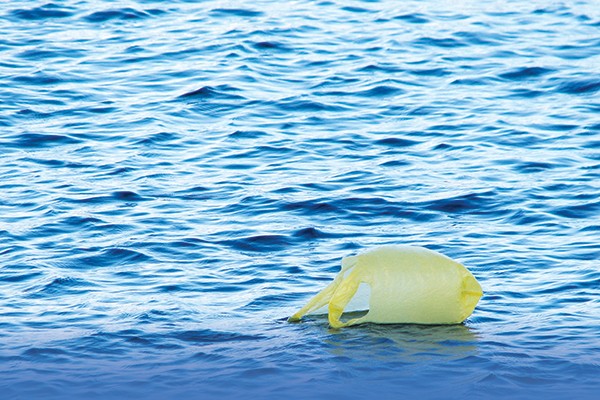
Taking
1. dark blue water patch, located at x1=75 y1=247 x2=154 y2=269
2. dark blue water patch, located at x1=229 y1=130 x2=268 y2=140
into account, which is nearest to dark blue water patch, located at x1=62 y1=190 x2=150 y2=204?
dark blue water patch, located at x1=75 y1=247 x2=154 y2=269

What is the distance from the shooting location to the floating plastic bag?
328 inches

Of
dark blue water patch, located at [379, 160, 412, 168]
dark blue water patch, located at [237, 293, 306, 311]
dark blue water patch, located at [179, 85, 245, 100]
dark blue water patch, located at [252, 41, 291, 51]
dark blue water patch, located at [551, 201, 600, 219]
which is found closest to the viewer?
dark blue water patch, located at [237, 293, 306, 311]

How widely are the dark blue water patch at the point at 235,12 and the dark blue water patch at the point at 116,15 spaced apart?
4.37 ft

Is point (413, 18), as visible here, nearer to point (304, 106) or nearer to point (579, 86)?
point (579, 86)

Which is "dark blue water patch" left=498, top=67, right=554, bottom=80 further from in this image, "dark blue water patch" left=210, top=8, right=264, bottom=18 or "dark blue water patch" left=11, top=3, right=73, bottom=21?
"dark blue water patch" left=11, top=3, right=73, bottom=21

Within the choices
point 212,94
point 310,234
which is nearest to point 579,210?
point 310,234

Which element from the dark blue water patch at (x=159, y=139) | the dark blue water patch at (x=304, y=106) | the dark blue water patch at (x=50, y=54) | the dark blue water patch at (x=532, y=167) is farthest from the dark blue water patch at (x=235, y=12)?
the dark blue water patch at (x=532, y=167)

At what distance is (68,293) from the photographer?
959 cm

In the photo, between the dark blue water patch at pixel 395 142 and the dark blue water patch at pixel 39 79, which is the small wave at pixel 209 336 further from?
the dark blue water patch at pixel 39 79

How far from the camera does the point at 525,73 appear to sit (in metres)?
17.0

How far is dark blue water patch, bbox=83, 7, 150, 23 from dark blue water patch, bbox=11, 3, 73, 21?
0.53 m

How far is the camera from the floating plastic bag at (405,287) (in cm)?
834

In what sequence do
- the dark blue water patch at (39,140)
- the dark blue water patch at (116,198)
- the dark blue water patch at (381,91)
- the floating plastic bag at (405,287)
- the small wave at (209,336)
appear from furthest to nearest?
the dark blue water patch at (381,91) < the dark blue water patch at (39,140) < the dark blue water patch at (116,198) < the small wave at (209,336) < the floating plastic bag at (405,287)

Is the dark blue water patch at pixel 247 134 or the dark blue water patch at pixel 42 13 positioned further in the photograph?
the dark blue water patch at pixel 42 13
